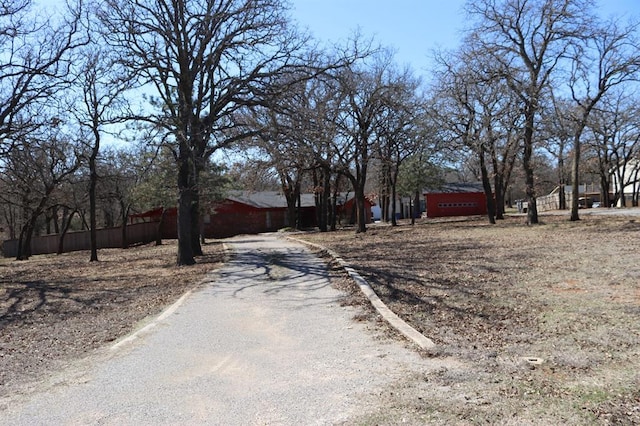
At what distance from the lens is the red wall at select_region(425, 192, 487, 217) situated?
201ft

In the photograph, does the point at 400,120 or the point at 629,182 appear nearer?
the point at 400,120

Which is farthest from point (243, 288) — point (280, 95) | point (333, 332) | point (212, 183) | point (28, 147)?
point (212, 183)

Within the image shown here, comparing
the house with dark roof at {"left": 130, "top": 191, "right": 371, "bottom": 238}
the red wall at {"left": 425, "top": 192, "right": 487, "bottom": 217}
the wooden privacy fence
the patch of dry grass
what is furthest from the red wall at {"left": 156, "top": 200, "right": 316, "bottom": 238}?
the patch of dry grass

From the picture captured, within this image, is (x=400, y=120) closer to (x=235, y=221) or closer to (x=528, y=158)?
(x=528, y=158)

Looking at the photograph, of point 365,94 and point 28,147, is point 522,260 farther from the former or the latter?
point 365,94

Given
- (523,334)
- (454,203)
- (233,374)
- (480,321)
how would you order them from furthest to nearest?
(454,203) → (480,321) → (523,334) → (233,374)

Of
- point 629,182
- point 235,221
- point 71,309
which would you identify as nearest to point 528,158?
point 71,309

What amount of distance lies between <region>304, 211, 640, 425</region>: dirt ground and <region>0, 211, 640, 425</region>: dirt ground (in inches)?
0.7

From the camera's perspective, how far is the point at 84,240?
4544 cm

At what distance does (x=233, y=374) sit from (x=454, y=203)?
190 ft

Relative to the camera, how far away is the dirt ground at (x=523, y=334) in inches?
166

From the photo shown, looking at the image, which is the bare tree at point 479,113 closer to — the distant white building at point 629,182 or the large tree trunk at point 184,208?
the large tree trunk at point 184,208

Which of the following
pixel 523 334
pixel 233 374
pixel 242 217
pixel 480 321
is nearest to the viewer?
pixel 233 374

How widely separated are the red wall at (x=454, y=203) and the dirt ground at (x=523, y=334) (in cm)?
4664
